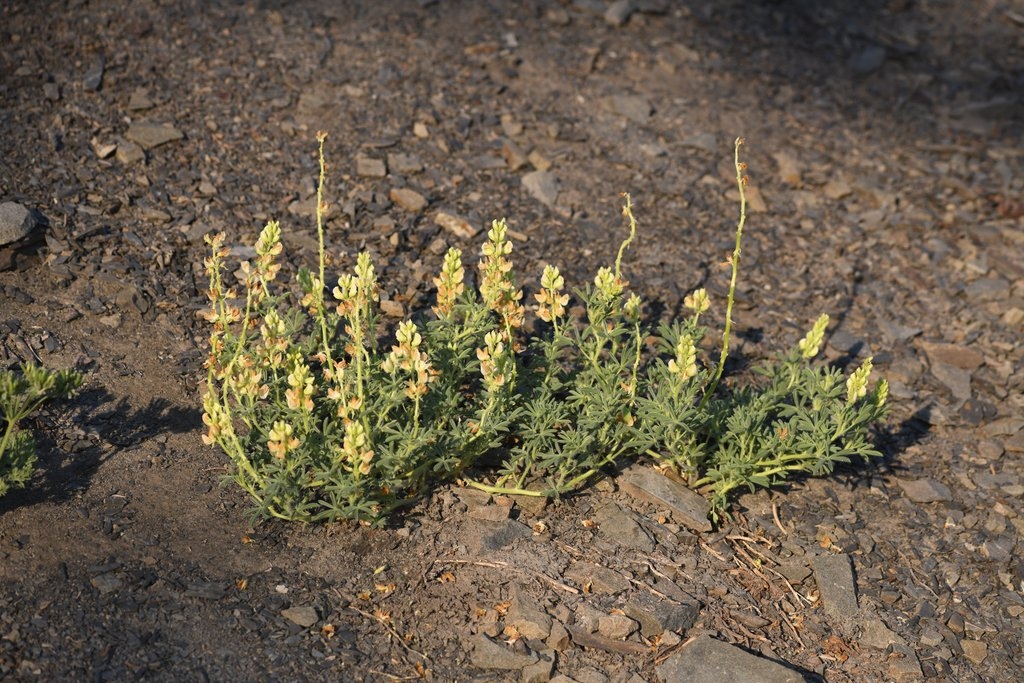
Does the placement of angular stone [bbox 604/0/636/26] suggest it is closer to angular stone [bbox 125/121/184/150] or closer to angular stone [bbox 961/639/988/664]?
angular stone [bbox 125/121/184/150]

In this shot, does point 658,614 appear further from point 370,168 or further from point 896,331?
point 370,168

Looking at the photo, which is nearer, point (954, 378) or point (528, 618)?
point (528, 618)

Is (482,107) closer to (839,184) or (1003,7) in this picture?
(839,184)

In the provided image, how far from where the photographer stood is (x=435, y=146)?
6.16 metres

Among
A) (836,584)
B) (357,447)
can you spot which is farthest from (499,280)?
(836,584)

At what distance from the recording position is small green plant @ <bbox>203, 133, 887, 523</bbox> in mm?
3764

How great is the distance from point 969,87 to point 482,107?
11.9ft

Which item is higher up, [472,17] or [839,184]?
[472,17]

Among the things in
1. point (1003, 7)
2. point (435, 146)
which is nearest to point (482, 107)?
point (435, 146)

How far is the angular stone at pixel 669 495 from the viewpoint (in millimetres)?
4297

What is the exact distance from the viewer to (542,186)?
19.9ft

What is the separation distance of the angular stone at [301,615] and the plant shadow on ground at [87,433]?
3.04 feet

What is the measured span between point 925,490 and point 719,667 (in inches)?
61.5

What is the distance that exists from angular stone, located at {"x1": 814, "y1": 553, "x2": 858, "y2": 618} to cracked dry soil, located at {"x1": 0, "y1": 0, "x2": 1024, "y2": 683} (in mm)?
11
